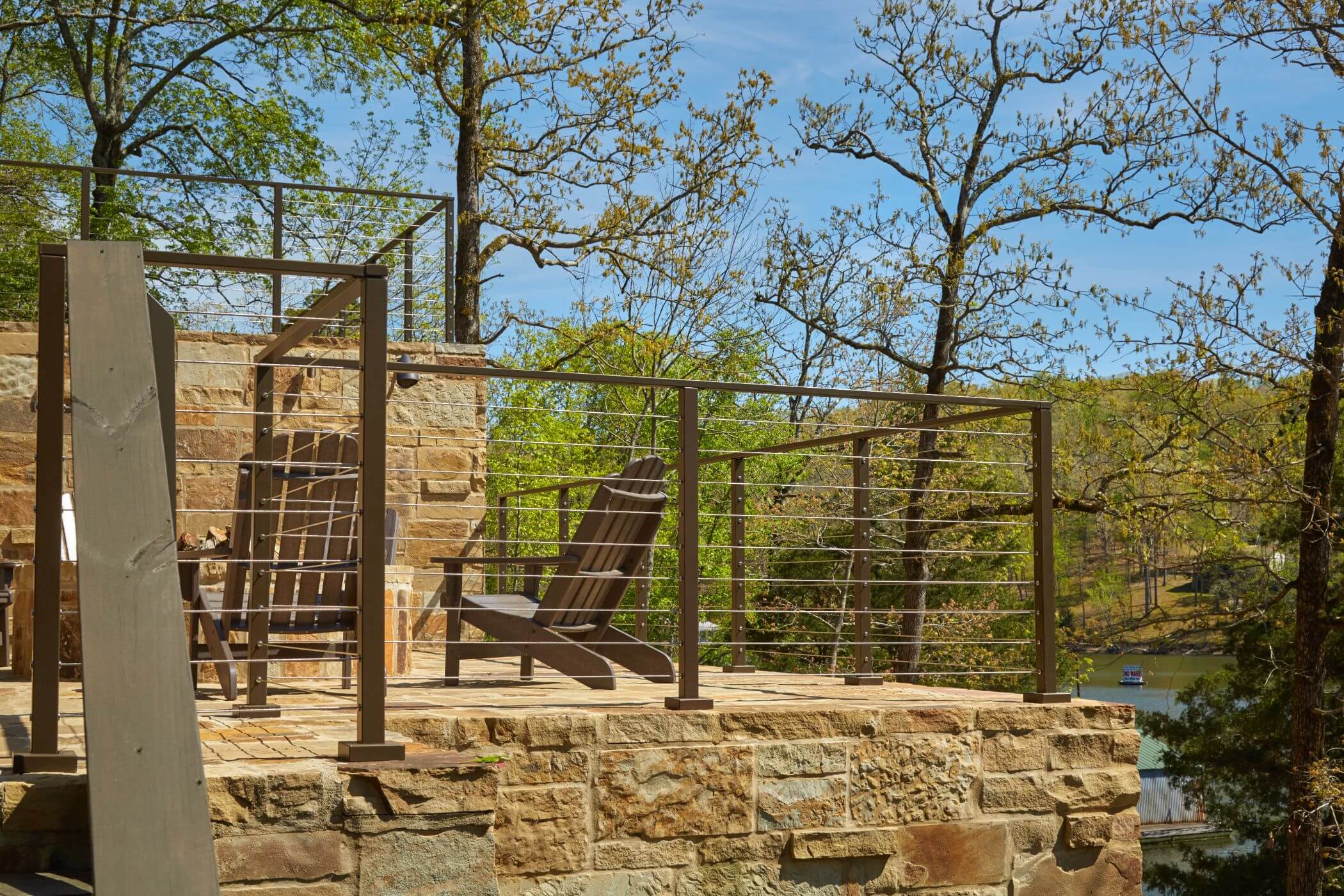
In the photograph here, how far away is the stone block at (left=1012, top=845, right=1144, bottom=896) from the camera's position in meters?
4.95

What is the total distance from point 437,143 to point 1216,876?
18.8 m

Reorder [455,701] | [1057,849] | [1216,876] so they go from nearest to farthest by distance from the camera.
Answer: [455,701] → [1057,849] → [1216,876]

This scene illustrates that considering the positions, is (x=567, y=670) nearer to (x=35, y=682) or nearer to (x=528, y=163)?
(x=35, y=682)

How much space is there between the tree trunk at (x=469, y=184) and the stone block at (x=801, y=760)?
10858 millimetres

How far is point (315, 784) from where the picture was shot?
3127mm

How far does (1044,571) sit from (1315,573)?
32.5ft

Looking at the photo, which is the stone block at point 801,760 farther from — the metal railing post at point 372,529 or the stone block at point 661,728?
the metal railing post at point 372,529

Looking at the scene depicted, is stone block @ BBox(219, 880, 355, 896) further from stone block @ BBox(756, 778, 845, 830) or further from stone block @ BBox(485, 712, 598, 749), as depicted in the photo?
stone block @ BBox(756, 778, 845, 830)

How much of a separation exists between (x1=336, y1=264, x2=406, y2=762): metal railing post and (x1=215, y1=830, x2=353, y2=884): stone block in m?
0.24

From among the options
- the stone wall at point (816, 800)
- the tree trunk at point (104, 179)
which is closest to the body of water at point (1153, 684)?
the tree trunk at point (104, 179)

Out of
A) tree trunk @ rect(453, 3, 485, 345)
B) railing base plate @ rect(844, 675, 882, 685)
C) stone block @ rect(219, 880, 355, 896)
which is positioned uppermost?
tree trunk @ rect(453, 3, 485, 345)

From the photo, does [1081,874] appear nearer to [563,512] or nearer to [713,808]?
[713,808]

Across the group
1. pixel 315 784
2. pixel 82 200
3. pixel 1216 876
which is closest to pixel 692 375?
pixel 1216 876

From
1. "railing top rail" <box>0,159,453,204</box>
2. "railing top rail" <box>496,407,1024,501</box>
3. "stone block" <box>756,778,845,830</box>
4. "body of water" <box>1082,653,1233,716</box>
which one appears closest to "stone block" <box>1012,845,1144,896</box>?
"stone block" <box>756,778,845,830</box>
